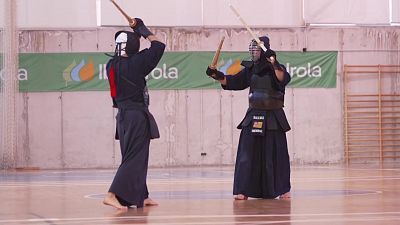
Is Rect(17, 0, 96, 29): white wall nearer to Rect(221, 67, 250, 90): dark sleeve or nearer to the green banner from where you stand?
the green banner

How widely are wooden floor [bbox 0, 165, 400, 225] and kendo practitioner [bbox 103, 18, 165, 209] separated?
225mm

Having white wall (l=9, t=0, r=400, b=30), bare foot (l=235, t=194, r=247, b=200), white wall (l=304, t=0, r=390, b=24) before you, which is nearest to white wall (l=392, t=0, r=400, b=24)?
white wall (l=9, t=0, r=400, b=30)

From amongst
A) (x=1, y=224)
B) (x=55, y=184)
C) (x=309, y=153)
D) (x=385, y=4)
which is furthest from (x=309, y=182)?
(x=385, y=4)

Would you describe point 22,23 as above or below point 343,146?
above

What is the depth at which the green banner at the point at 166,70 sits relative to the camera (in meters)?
23.4

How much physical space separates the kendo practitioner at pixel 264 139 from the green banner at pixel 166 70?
12722mm

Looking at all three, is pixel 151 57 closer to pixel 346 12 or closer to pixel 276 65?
pixel 276 65

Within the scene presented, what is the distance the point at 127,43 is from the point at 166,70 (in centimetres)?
1414

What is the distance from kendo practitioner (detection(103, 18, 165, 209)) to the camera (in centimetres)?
→ 927

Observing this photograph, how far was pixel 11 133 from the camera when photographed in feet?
74.2

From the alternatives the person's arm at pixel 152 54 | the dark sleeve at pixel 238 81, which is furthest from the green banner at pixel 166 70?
the person's arm at pixel 152 54

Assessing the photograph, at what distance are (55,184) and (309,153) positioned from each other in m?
10.6

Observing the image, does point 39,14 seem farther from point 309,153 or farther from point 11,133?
point 309,153

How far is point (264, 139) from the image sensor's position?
1088 cm
